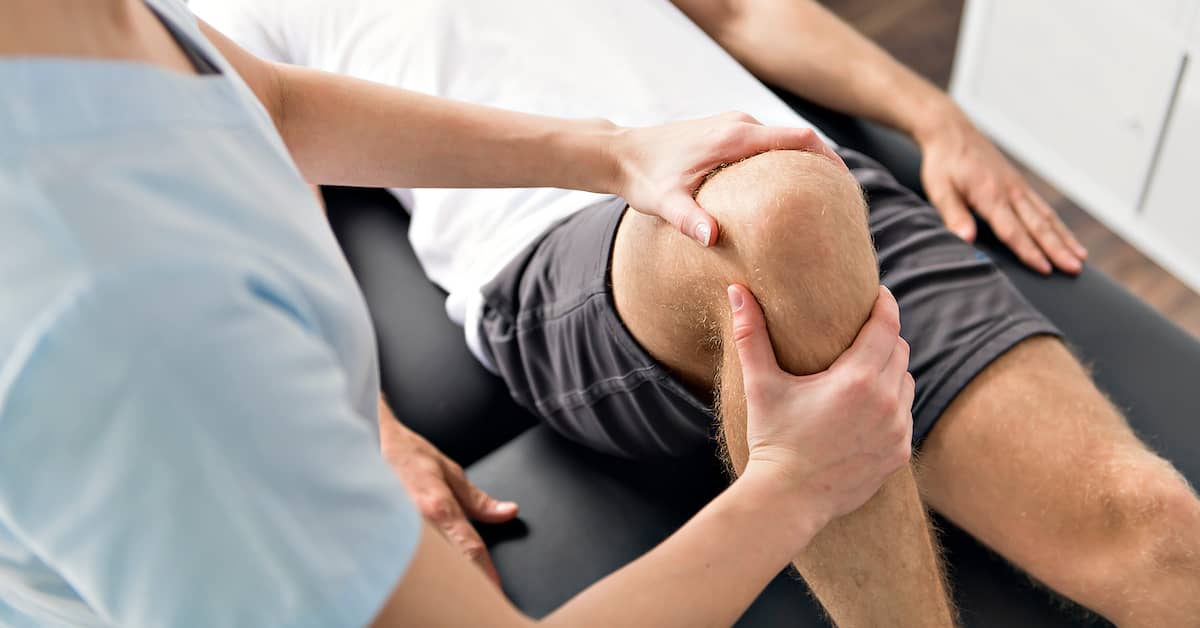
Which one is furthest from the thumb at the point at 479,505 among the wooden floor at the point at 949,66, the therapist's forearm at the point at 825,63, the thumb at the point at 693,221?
the wooden floor at the point at 949,66

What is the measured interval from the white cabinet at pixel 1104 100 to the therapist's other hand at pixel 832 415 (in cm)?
105

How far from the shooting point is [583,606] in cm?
64

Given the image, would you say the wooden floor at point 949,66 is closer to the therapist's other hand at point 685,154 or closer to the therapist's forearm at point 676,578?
the therapist's other hand at point 685,154

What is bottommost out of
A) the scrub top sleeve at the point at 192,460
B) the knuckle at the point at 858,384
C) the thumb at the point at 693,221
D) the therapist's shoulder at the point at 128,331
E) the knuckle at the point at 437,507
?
the knuckle at the point at 437,507

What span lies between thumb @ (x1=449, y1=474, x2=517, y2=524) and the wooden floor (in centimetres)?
113

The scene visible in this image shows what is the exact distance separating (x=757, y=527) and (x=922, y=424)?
0.27 metres

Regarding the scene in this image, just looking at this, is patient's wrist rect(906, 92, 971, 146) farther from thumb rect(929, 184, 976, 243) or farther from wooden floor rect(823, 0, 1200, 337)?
wooden floor rect(823, 0, 1200, 337)

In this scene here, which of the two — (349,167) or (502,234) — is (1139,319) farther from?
(349,167)

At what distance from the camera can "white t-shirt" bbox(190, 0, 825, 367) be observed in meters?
1.11

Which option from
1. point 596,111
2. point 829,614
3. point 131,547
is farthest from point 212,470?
point 596,111

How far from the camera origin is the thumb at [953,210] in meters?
1.19

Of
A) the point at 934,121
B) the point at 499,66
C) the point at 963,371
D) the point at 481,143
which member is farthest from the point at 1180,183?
the point at 481,143

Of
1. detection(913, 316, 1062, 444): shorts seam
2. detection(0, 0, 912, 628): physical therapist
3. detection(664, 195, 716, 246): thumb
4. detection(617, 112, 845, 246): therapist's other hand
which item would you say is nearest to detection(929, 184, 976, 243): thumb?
detection(913, 316, 1062, 444): shorts seam

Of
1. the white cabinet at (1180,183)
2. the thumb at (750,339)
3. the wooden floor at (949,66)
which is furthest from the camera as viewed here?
the wooden floor at (949,66)
